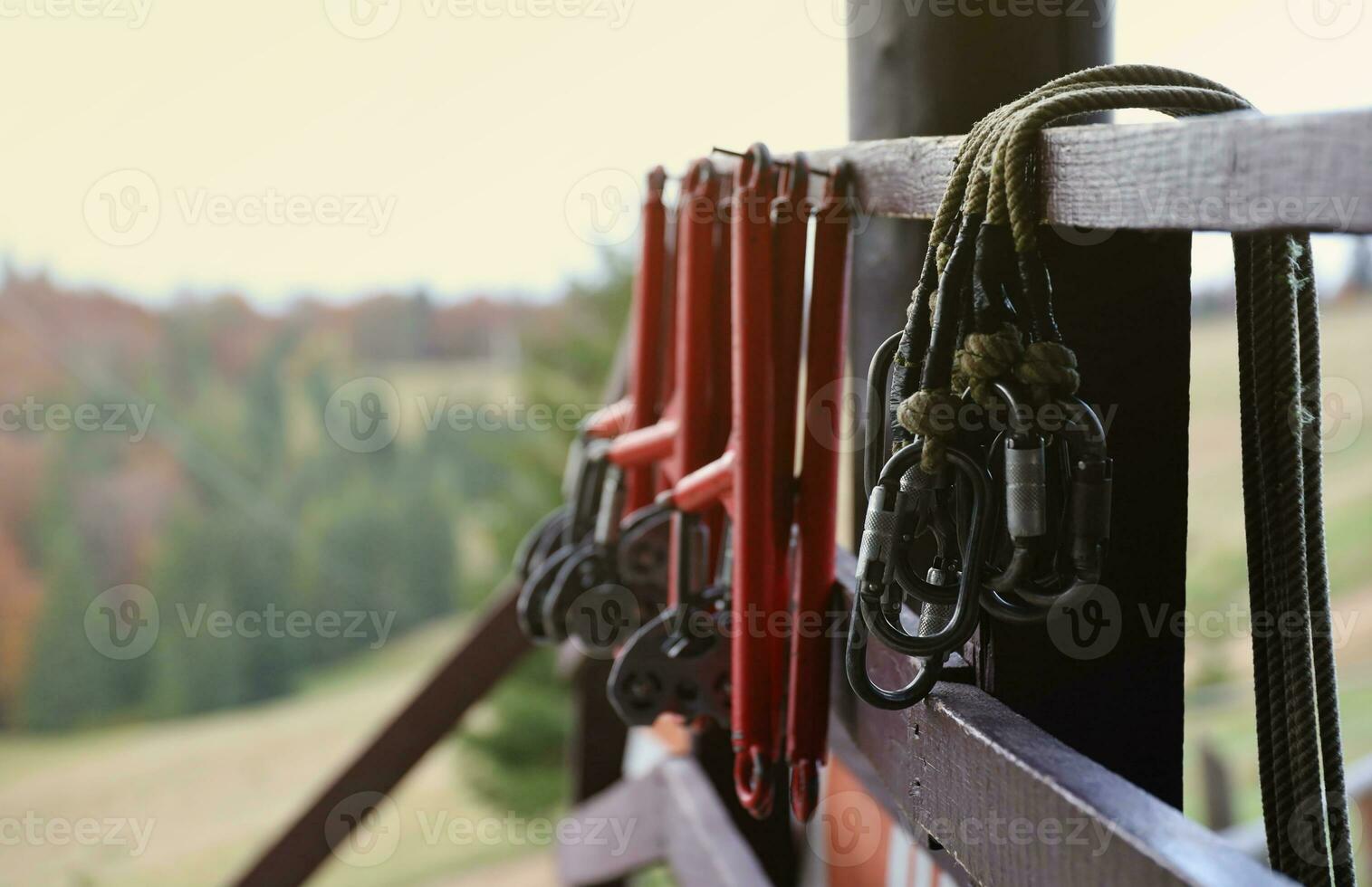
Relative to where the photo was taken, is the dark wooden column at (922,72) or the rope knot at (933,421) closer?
the rope knot at (933,421)

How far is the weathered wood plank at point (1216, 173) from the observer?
42 centimetres

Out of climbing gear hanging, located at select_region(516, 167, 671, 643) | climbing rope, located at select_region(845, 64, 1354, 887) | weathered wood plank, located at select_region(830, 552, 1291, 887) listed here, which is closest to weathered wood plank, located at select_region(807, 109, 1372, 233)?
climbing rope, located at select_region(845, 64, 1354, 887)

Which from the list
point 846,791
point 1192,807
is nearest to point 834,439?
point 846,791

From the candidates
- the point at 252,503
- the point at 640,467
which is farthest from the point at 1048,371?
the point at 252,503

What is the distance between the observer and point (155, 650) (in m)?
7.45

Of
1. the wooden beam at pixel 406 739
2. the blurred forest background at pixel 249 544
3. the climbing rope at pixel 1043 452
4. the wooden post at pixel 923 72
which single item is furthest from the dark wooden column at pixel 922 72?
the blurred forest background at pixel 249 544

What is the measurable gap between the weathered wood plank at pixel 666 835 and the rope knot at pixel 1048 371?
1.27 m

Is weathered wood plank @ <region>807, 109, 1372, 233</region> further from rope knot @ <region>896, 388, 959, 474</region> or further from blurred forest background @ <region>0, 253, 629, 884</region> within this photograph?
blurred forest background @ <region>0, 253, 629, 884</region>

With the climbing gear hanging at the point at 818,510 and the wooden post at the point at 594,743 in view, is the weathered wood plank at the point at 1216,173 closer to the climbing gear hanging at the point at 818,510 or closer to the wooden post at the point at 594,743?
the climbing gear hanging at the point at 818,510

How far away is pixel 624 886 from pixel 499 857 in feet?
17.4

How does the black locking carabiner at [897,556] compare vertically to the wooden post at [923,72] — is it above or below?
below

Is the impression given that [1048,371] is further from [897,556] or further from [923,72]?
[923,72]

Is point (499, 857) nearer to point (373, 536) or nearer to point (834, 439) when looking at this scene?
point (373, 536)

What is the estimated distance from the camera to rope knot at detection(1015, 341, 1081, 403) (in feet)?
1.96
